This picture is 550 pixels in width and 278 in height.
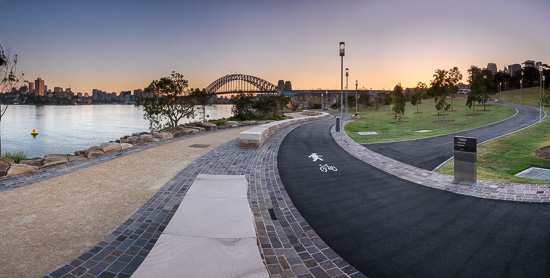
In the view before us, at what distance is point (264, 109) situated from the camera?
33.8m

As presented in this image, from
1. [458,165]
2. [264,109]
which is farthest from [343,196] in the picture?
[264,109]

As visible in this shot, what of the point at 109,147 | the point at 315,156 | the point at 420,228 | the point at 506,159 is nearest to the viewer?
the point at 420,228

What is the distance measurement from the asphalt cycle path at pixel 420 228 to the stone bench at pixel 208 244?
1580mm

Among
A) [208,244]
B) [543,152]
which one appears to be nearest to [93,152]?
[208,244]

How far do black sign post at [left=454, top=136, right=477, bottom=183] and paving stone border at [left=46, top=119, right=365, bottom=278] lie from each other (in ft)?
17.5

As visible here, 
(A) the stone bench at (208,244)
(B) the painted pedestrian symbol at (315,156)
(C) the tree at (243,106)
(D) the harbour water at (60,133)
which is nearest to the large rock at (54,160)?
(A) the stone bench at (208,244)

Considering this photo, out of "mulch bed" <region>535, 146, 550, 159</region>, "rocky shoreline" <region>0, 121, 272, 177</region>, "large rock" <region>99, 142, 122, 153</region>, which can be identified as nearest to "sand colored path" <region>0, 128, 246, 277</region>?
"rocky shoreline" <region>0, 121, 272, 177</region>

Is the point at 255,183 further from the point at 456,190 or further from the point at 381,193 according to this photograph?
the point at 456,190

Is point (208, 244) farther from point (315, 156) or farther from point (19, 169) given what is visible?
point (315, 156)

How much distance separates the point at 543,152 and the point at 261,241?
1363 cm

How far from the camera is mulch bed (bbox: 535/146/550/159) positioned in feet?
35.6

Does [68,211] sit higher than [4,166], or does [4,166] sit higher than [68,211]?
[4,166]

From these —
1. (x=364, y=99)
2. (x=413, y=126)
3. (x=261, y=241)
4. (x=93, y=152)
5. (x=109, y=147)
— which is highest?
(x=364, y=99)

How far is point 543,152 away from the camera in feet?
37.7
